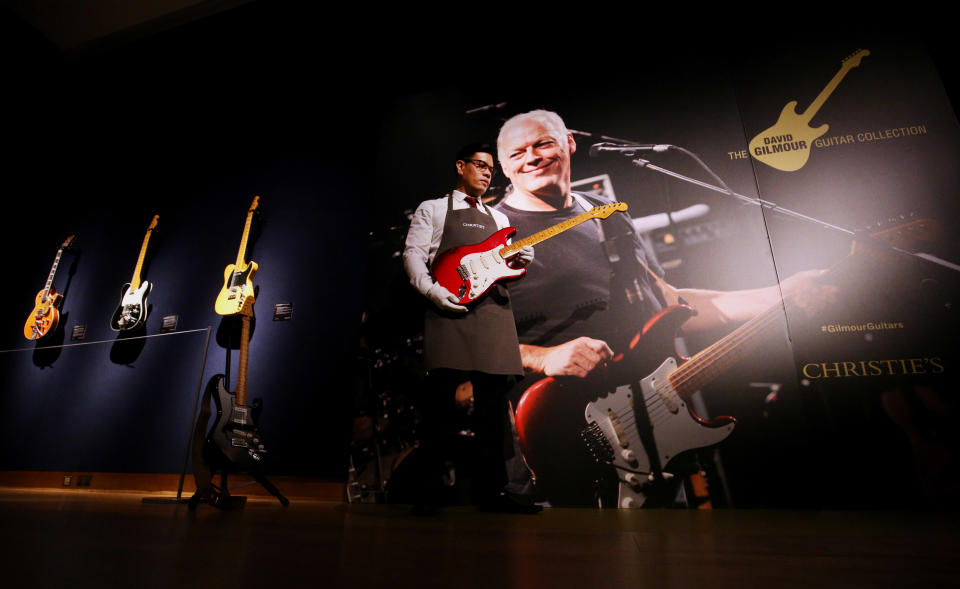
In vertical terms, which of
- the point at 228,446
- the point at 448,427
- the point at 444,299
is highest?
the point at 444,299

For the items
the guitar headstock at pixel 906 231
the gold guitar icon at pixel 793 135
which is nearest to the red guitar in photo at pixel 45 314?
the gold guitar icon at pixel 793 135

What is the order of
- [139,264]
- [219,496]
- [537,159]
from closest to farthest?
[219,496] < [537,159] < [139,264]

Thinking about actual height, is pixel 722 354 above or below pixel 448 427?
above

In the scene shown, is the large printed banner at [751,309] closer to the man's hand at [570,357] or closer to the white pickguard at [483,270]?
the man's hand at [570,357]

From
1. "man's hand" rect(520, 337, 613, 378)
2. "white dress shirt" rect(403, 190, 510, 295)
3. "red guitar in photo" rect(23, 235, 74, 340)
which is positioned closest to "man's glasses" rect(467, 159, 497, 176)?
"white dress shirt" rect(403, 190, 510, 295)

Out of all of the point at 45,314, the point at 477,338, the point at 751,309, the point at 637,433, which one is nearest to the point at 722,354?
the point at 751,309

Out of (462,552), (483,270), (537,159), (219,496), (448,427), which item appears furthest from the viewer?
(537,159)

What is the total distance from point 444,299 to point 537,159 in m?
1.19

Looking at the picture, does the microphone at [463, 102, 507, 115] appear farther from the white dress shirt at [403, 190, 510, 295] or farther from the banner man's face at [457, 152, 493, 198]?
the white dress shirt at [403, 190, 510, 295]

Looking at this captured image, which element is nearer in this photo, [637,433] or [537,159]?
[637,433]

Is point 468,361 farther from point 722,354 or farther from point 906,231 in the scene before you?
point 906,231

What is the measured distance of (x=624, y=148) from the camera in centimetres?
267

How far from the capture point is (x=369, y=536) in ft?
3.79

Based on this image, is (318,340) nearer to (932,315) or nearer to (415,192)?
(415,192)
